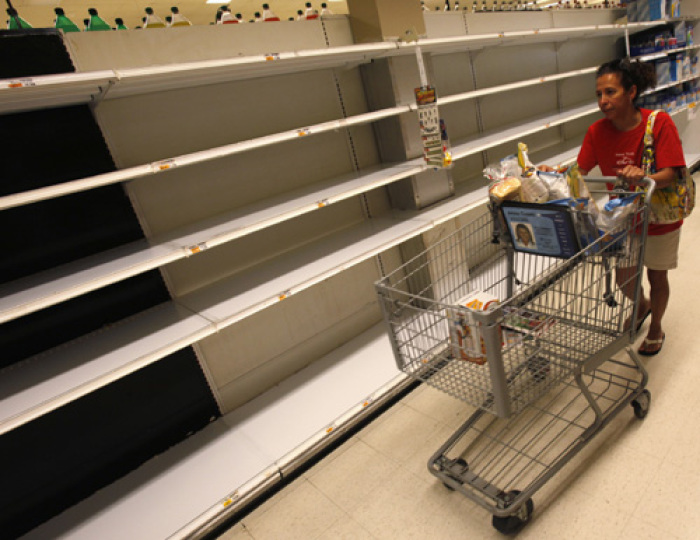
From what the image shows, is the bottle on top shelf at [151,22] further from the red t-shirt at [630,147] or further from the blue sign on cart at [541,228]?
the red t-shirt at [630,147]

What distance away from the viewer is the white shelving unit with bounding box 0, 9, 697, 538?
1620 mm

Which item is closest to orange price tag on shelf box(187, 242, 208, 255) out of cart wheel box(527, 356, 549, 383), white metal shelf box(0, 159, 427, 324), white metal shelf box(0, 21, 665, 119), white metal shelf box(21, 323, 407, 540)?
white metal shelf box(0, 159, 427, 324)

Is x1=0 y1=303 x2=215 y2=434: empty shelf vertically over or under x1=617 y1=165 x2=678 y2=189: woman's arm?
under

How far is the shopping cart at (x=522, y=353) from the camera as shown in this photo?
141 centimetres

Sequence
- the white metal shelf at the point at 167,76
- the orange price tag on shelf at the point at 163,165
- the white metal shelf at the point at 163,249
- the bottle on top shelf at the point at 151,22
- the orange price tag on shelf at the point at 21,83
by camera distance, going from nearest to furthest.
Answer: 1. the orange price tag on shelf at the point at 21,83
2. the white metal shelf at the point at 167,76
3. the white metal shelf at the point at 163,249
4. the orange price tag on shelf at the point at 163,165
5. the bottle on top shelf at the point at 151,22

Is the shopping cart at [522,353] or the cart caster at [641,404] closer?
the shopping cart at [522,353]

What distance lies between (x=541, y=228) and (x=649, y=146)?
75cm

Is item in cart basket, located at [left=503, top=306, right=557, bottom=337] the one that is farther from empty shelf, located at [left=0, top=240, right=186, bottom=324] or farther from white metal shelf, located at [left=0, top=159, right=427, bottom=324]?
empty shelf, located at [left=0, top=240, right=186, bottom=324]

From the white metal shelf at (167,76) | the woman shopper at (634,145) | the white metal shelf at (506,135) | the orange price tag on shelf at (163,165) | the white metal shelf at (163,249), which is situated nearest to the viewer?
the white metal shelf at (167,76)

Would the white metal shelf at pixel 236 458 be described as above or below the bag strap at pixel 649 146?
below

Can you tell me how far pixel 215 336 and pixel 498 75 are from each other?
10.8ft

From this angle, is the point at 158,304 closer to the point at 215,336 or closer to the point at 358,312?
the point at 215,336

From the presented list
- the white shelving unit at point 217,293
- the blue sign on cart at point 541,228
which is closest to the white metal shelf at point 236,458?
the white shelving unit at point 217,293

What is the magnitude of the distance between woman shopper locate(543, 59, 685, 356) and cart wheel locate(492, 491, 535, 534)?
94 cm
